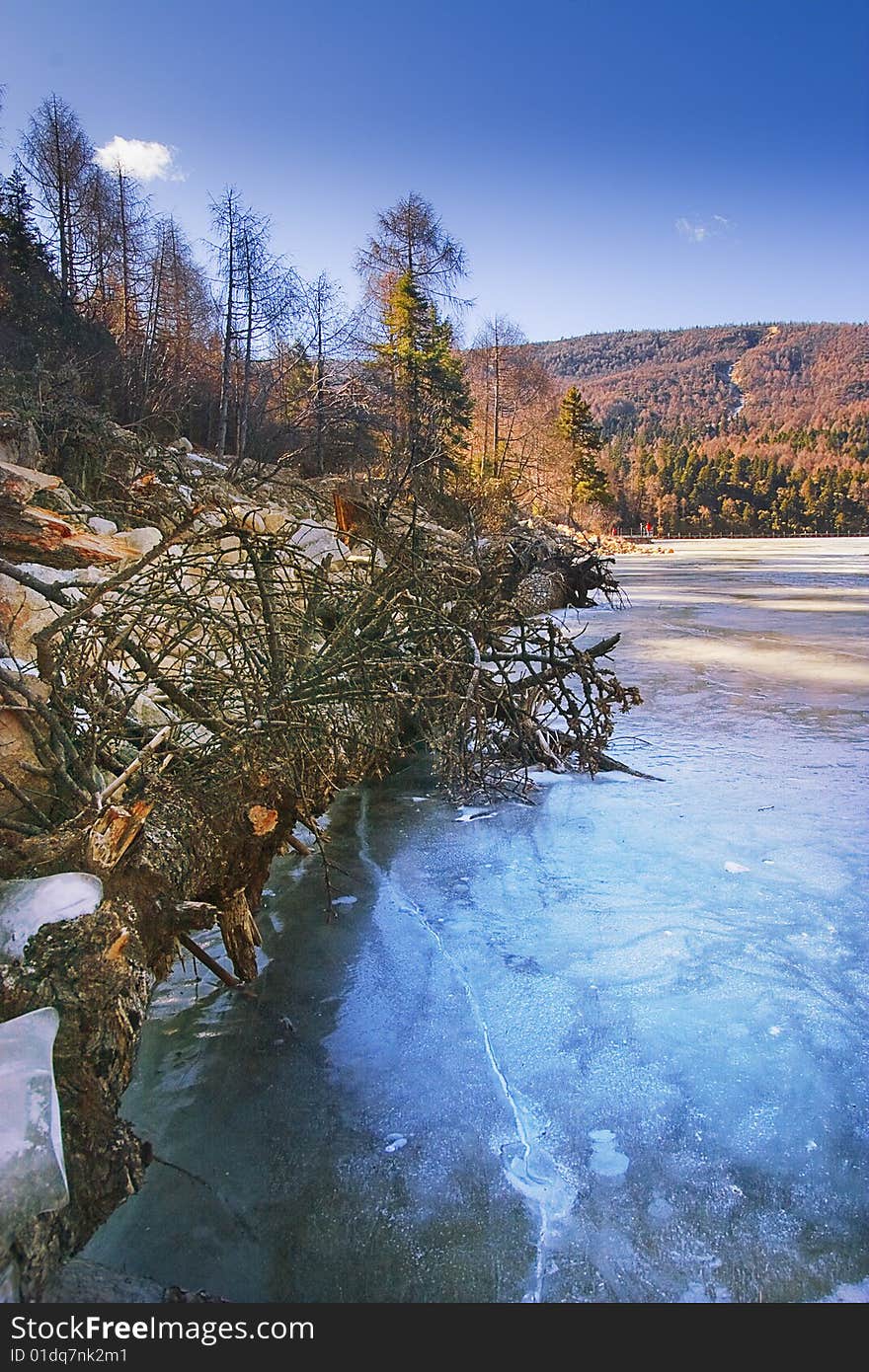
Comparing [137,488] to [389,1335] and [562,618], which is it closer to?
[389,1335]

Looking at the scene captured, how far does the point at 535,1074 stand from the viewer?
2.86 meters

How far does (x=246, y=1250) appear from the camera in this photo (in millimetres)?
2121

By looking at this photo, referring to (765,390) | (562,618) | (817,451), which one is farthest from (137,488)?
(765,390)

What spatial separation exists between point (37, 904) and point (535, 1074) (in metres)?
1.76

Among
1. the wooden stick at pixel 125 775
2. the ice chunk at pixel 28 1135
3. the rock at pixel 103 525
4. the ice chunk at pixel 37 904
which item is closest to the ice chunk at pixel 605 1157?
the ice chunk at pixel 28 1135

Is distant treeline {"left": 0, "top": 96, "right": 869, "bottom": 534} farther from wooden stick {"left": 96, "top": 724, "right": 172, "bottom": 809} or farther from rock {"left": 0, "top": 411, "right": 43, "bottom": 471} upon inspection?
wooden stick {"left": 96, "top": 724, "right": 172, "bottom": 809}

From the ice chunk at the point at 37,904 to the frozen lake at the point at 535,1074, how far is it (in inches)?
32.9

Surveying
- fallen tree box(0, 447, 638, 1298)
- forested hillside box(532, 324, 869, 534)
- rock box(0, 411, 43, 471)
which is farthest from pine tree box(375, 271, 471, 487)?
fallen tree box(0, 447, 638, 1298)

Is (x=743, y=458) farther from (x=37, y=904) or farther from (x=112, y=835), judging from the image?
(x=37, y=904)

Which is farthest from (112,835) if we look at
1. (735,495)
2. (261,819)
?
(735,495)

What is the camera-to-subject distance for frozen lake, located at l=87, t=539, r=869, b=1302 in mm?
2111

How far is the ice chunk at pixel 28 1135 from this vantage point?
5.32 feet

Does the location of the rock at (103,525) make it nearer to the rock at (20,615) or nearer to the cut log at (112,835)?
the rock at (20,615)

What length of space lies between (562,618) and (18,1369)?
48.3 ft
